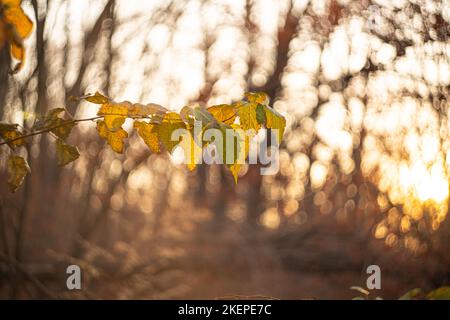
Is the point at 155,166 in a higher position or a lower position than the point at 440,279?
higher

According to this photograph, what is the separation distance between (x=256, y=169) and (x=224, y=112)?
8.36 metres

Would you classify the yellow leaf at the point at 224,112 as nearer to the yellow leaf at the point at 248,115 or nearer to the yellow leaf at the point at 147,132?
the yellow leaf at the point at 248,115

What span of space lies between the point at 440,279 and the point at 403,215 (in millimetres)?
744

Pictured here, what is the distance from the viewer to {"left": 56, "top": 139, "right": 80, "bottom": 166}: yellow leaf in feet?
4.14

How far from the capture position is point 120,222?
10258mm

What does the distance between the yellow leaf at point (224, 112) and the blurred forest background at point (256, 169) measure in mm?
473

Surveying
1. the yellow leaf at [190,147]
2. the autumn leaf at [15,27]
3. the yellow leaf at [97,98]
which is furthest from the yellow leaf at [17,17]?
the yellow leaf at [190,147]

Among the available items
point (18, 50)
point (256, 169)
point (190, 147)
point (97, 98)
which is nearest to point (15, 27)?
point (18, 50)

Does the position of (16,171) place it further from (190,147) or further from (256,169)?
(256,169)

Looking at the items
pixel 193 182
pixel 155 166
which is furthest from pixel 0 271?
pixel 193 182

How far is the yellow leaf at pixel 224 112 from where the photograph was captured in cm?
122

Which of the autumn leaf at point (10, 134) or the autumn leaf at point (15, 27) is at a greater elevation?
the autumn leaf at point (15, 27)

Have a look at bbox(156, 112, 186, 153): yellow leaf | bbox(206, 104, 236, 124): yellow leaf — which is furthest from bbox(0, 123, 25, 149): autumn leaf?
bbox(206, 104, 236, 124): yellow leaf
